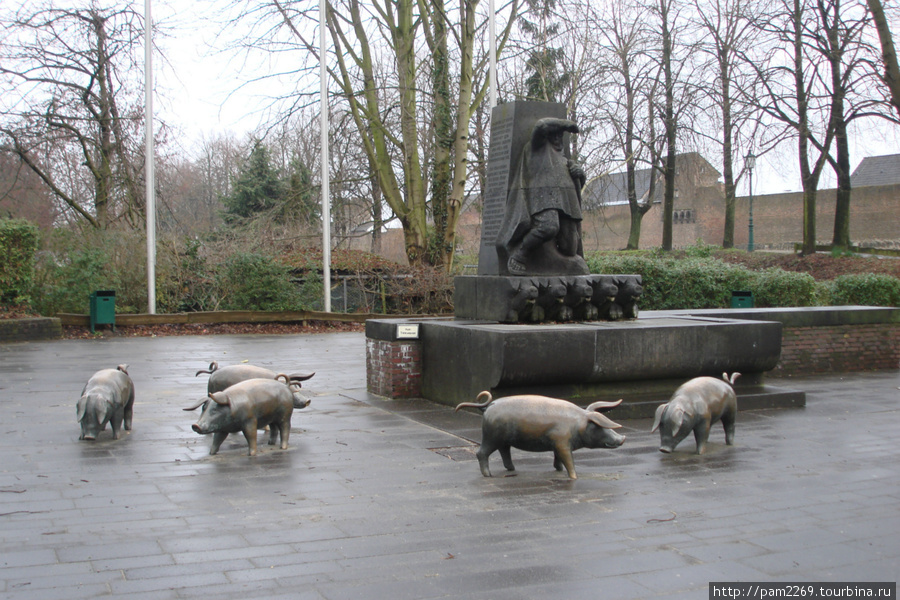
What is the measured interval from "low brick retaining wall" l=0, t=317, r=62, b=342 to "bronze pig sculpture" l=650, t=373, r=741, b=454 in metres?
16.1

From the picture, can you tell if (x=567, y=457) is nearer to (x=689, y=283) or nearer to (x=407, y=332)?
A: (x=407, y=332)

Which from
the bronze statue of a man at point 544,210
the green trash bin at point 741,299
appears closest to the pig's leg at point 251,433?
the bronze statue of a man at point 544,210

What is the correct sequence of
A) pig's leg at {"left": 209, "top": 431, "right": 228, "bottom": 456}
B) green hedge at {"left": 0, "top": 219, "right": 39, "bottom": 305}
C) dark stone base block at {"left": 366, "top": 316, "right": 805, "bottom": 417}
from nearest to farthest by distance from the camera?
pig's leg at {"left": 209, "top": 431, "right": 228, "bottom": 456}, dark stone base block at {"left": 366, "top": 316, "right": 805, "bottom": 417}, green hedge at {"left": 0, "top": 219, "right": 39, "bottom": 305}

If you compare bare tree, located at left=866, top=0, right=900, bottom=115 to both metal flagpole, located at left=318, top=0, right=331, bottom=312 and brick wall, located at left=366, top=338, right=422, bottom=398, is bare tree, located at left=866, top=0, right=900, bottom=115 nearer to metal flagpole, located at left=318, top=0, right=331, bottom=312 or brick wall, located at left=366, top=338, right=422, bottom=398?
metal flagpole, located at left=318, top=0, right=331, bottom=312

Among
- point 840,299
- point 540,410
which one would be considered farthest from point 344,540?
point 840,299

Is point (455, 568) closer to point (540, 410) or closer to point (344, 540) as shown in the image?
point (344, 540)

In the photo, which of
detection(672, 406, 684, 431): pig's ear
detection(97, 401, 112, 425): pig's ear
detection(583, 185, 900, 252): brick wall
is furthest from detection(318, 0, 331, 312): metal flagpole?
detection(583, 185, 900, 252): brick wall

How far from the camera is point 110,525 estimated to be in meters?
5.16

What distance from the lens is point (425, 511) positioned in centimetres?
552

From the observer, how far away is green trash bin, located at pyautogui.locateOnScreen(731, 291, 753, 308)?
19.6 m

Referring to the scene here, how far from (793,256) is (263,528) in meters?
33.1

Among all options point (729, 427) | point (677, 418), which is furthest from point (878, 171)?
point (677, 418)

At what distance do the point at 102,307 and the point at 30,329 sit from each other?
1.80 meters

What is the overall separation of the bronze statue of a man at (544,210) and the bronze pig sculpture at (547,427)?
4.28 m
